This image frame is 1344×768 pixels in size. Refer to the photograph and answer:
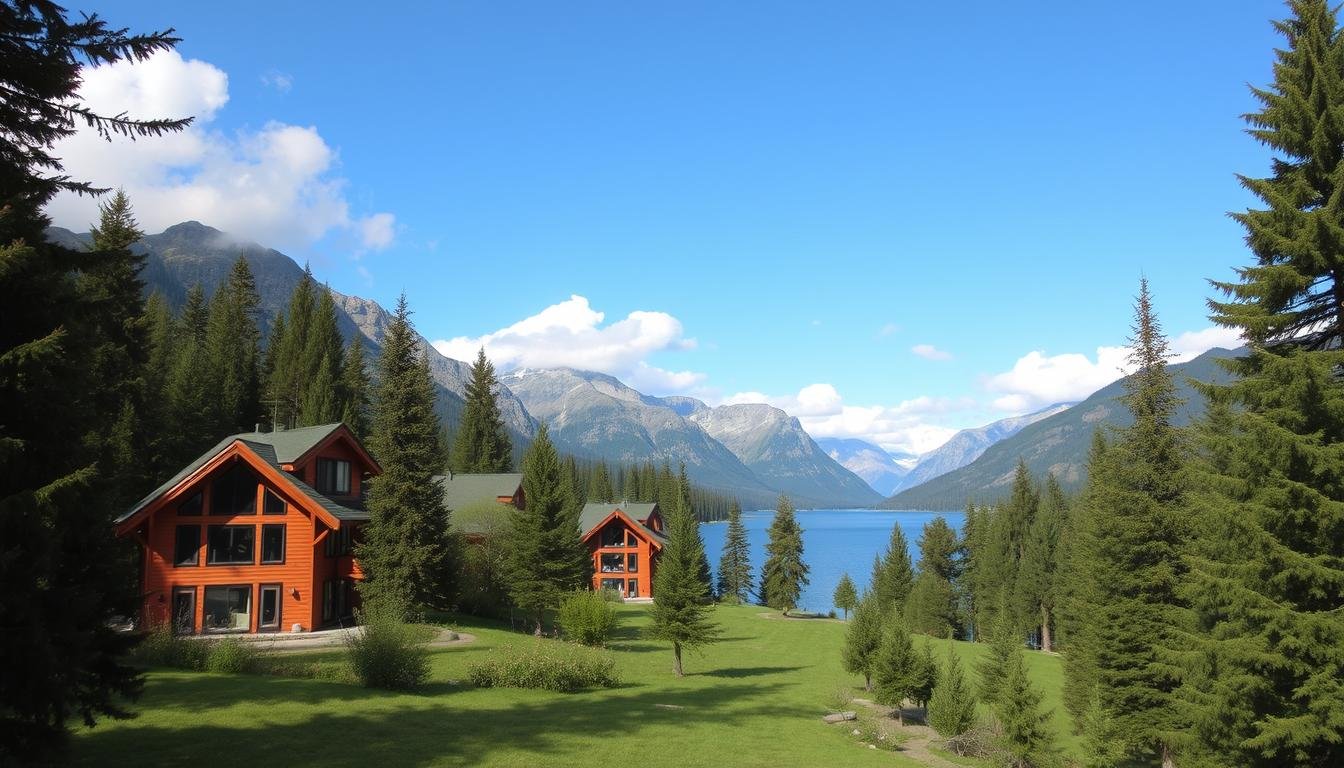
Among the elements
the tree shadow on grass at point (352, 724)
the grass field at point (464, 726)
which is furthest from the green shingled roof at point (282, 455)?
the tree shadow on grass at point (352, 724)

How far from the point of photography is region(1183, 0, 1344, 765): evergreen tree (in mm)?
15656

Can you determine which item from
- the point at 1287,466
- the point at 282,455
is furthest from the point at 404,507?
the point at 1287,466

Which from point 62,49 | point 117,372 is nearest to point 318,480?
point 117,372

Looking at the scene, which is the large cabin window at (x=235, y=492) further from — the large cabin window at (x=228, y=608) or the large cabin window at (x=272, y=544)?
the large cabin window at (x=228, y=608)

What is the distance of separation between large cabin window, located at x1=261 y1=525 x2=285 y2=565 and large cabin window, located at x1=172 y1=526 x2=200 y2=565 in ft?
8.19

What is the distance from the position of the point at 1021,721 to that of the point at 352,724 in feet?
56.4

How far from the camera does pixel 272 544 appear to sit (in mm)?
33469

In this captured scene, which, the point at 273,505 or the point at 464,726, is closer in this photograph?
the point at 464,726

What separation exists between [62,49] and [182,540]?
27.3 meters

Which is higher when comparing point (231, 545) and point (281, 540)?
point (281, 540)

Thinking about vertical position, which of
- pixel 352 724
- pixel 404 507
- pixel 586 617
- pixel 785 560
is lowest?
pixel 785 560

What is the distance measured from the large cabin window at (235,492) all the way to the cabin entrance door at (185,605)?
3315mm

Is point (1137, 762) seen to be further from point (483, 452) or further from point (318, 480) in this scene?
point (483, 452)

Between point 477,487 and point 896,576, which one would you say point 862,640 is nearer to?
point 477,487
